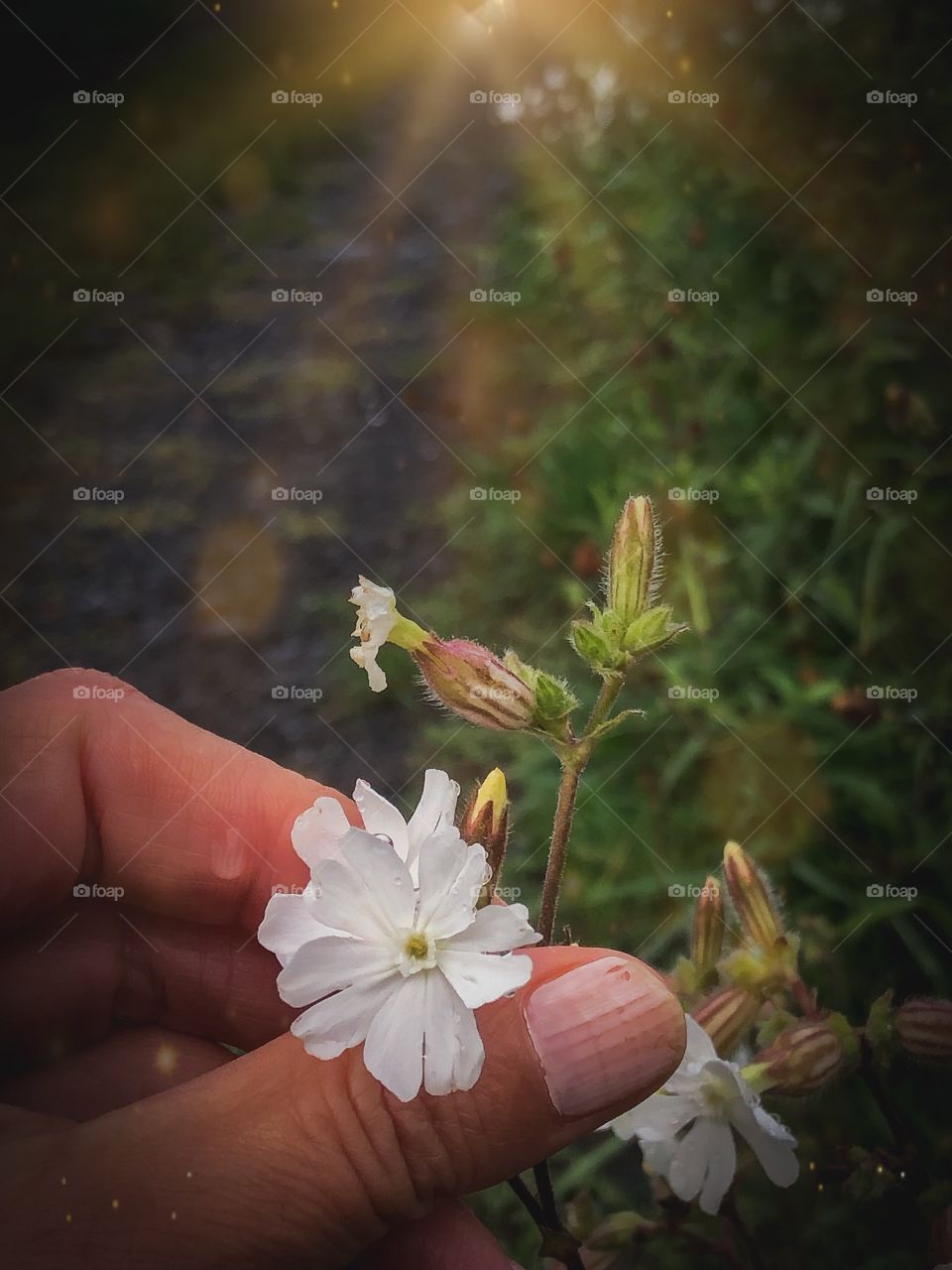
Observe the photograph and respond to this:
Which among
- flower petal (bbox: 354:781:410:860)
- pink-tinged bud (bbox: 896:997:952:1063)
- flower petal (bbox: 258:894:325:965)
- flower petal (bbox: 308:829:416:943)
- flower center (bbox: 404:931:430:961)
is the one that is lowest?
pink-tinged bud (bbox: 896:997:952:1063)

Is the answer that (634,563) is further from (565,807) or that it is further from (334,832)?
(334,832)

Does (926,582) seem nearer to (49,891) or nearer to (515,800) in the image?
(515,800)

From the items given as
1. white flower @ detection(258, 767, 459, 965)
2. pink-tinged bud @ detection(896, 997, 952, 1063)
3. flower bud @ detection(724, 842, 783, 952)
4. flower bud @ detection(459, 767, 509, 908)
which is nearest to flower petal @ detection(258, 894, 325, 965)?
white flower @ detection(258, 767, 459, 965)

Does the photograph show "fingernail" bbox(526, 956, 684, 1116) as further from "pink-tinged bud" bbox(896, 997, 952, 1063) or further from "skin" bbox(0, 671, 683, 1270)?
"pink-tinged bud" bbox(896, 997, 952, 1063)

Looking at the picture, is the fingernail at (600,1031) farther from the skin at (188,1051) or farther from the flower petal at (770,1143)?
the flower petal at (770,1143)

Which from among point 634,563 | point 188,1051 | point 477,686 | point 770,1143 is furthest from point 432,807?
point 188,1051

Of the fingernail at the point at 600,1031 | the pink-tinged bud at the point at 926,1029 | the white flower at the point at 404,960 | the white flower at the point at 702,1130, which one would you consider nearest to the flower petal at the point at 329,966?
the white flower at the point at 404,960
